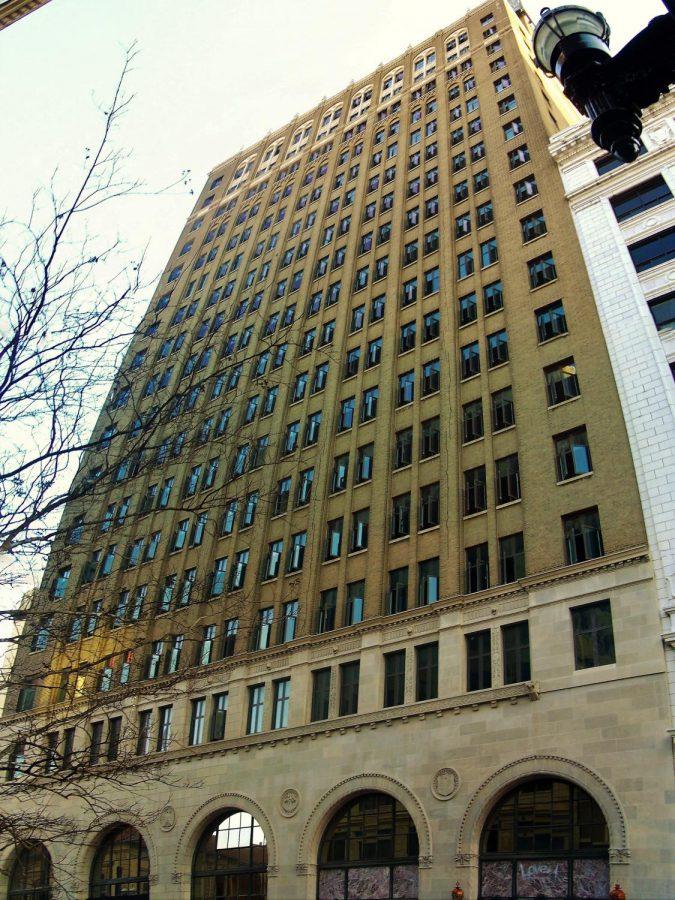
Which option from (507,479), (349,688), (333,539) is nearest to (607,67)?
Result: (507,479)

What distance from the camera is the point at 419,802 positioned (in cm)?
2523

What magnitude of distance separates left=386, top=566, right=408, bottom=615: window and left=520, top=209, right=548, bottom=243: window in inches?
655

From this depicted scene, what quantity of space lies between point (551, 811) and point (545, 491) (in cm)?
1040

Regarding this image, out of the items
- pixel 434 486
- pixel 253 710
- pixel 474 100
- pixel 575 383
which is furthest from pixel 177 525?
pixel 474 100

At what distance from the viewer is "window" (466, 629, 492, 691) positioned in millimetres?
26306

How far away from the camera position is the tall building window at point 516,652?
25516 mm

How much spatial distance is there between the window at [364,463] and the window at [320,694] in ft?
28.4

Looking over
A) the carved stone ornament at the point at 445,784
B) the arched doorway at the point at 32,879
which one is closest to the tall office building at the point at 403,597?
the carved stone ornament at the point at 445,784

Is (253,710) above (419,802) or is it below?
above

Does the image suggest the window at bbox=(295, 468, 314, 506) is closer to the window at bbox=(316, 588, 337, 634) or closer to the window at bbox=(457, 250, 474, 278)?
the window at bbox=(316, 588, 337, 634)

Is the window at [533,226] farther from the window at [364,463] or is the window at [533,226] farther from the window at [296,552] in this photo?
the window at [296,552]

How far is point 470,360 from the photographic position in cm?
3491

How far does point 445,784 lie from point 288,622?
35.9 feet

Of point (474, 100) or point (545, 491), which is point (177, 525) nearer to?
point (545, 491)
